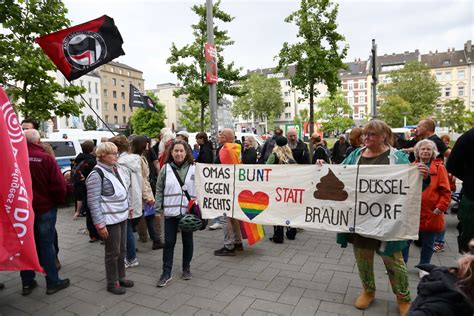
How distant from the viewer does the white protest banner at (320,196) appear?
136 inches

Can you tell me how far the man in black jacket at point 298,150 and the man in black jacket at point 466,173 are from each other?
123 inches

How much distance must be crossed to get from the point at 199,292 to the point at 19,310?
2.05 m

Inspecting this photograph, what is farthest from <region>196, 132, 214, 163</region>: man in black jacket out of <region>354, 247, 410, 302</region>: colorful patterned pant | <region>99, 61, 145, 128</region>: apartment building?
<region>99, 61, 145, 128</region>: apartment building

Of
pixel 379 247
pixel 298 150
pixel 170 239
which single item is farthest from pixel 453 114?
pixel 170 239

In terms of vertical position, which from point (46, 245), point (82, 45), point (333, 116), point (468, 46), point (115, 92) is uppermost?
point (468, 46)

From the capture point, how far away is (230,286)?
418cm

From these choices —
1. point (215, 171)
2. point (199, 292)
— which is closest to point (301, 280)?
point (199, 292)

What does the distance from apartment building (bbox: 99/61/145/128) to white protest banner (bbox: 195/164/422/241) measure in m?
70.7

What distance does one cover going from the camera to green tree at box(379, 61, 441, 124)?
59.8 meters

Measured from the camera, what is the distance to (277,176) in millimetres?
4426

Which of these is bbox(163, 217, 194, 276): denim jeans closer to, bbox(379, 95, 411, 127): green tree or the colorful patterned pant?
the colorful patterned pant

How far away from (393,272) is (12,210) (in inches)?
139

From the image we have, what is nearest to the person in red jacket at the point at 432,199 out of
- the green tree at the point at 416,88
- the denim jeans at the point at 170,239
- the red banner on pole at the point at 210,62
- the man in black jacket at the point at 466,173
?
the man in black jacket at the point at 466,173

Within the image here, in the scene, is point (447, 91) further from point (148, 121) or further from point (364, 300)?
point (364, 300)
